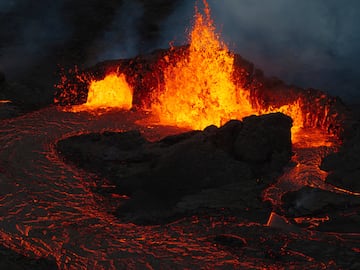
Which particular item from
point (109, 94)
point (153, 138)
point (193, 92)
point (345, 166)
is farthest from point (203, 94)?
point (345, 166)

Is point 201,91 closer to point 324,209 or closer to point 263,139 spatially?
point 263,139

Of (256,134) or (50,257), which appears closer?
(50,257)

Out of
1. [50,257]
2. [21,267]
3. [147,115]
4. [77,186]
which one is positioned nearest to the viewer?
[21,267]

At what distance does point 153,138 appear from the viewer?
8664 millimetres

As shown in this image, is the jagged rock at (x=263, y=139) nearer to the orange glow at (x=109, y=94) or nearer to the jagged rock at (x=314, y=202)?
the jagged rock at (x=314, y=202)

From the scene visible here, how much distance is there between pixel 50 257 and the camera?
5074 mm

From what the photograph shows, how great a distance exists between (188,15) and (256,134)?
1223 cm

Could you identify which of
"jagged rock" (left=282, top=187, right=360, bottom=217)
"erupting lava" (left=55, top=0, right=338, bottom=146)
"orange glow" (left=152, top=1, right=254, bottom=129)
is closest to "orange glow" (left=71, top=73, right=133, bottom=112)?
"erupting lava" (left=55, top=0, right=338, bottom=146)

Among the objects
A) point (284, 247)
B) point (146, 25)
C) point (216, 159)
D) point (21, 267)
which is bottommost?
point (21, 267)

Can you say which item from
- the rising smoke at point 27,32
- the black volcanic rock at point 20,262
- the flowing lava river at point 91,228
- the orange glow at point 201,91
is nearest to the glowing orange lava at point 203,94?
the orange glow at point 201,91

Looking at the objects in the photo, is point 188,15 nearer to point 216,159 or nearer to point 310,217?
point 216,159

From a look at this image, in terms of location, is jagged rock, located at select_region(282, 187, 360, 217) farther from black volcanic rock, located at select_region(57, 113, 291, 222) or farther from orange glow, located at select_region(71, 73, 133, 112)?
orange glow, located at select_region(71, 73, 133, 112)

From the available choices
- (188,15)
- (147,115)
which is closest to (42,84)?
(147,115)

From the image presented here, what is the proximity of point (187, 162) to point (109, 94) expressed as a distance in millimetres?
4551
